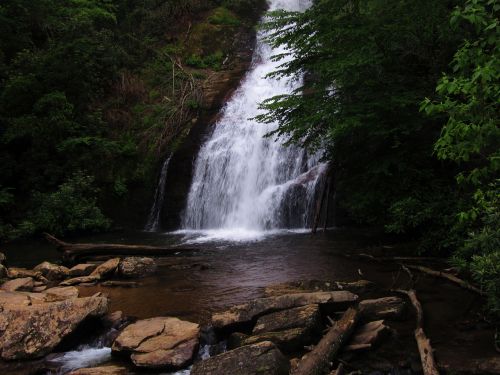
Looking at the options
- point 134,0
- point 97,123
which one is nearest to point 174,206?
point 97,123

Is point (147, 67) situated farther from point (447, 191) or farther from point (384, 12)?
point (447, 191)

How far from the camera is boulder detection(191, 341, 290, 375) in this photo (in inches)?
174

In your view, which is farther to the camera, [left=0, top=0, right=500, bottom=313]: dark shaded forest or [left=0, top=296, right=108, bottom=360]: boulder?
[left=0, top=296, right=108, bottom=360]: boulder

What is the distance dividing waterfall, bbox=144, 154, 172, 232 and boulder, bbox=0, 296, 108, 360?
1099 cm

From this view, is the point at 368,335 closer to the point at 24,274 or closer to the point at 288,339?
the point at 288,339

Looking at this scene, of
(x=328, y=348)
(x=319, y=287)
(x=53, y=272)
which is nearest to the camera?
(x=328, y=348)

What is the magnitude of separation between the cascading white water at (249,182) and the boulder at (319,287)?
6905 millimetres

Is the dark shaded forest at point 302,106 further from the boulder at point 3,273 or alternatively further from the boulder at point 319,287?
the boulder at point 3,273

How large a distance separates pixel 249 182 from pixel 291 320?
11.3 meters

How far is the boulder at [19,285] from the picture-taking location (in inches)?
315

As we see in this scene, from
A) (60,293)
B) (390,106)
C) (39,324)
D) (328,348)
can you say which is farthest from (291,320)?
(390,106)

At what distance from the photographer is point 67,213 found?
15875mm

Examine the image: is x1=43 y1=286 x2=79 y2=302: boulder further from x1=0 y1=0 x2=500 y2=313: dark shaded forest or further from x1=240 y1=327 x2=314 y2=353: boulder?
x1=0 y1=0 x2=500 y2=313: dark shaded forest

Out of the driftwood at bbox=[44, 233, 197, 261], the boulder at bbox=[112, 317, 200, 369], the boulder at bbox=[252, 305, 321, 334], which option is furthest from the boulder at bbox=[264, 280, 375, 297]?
the driftwood at bbox=[44, 233, 197, 261]
